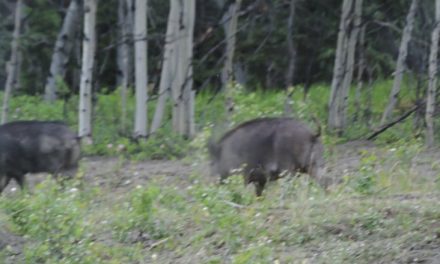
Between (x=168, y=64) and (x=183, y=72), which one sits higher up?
(x=168, y=64)

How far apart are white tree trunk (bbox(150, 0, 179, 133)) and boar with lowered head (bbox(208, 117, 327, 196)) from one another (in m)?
5.50

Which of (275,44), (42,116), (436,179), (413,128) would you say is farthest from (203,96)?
(436,179)

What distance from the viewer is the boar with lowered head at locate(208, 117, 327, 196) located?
11.1 m

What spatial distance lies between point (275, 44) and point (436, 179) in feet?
42.4

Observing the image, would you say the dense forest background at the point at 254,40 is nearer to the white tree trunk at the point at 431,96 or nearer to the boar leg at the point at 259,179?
the white tree trunk at the point at 431,96

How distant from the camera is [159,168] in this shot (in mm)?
15344

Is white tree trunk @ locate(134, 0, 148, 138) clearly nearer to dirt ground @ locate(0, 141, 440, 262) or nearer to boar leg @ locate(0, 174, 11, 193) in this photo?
dirt ground @ locate(0, 141, 440, 262)

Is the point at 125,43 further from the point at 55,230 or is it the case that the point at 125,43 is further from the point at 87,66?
the point at 55,230

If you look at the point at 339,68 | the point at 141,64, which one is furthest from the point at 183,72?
the point at 339,68

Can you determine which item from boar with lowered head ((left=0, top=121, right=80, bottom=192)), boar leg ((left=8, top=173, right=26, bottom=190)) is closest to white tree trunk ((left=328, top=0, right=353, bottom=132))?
boar with lowered head ((left=0, top=121, right=80, bottom=192))

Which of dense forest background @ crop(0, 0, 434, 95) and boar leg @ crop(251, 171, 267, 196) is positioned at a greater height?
dense forest background @ crop(0, 0, 434, 95)

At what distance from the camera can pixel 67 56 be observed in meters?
23.4

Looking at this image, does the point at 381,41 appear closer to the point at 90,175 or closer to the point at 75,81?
the point at 75,81

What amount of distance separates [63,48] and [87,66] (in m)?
6.80
